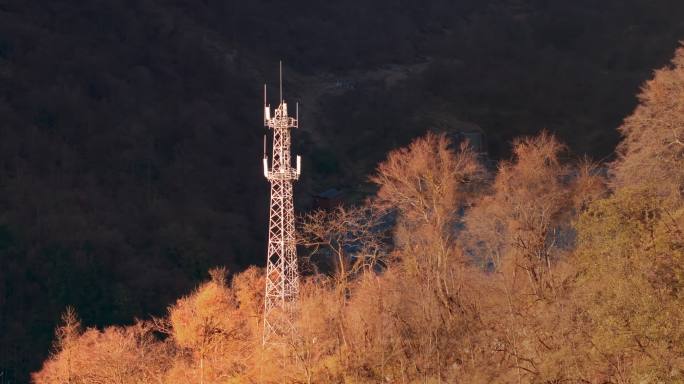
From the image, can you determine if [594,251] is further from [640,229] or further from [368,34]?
[368,34]

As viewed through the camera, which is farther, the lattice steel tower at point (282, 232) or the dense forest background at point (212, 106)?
the dense forest background at point (212, 106)

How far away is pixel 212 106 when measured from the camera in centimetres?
5656

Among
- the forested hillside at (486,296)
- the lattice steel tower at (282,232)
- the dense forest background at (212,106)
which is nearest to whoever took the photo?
the forested hillside at (486,296)

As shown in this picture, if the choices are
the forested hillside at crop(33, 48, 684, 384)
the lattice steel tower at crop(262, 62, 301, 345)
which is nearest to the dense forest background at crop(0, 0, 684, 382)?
the forested hillside at crop(33, 48, 684, 384)

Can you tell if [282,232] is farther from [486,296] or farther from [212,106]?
[212,106]

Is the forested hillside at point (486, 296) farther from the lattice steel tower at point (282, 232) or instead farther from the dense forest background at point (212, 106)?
the dense forest background at point (212, 106)

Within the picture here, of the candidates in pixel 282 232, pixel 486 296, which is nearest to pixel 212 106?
pixel 282 232

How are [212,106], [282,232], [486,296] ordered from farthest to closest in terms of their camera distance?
[212,106] → [282,232] → [486,296]

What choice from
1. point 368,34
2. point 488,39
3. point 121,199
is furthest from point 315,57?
point 121,199

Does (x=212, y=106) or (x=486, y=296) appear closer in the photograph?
(x=486, y=296)

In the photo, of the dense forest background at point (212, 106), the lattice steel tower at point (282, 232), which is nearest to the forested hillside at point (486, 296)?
the lattice steel tower at point (282, 232)

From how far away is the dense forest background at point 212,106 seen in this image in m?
35.2

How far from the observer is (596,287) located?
36.4ft

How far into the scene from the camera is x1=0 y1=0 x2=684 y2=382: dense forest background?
35156 mm
